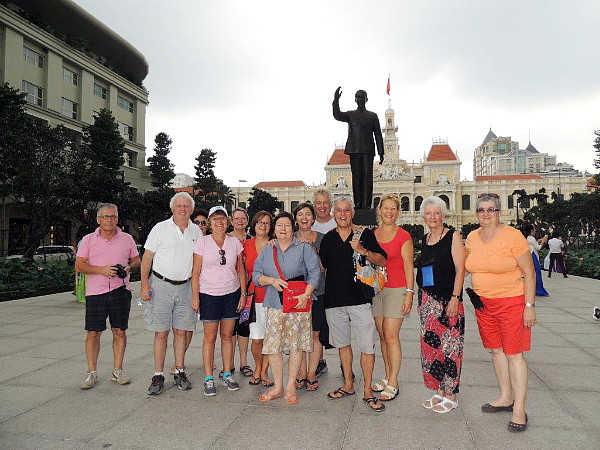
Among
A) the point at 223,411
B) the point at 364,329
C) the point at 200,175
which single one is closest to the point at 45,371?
Result: the point at 223,411

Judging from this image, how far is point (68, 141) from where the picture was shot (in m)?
18.0

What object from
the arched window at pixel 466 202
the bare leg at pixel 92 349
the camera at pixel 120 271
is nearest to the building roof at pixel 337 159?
the arched window at pixel 466 202

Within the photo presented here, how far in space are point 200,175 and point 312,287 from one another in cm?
4584

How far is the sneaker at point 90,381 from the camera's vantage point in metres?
3.67

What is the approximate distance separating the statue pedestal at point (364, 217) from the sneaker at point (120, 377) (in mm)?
4498

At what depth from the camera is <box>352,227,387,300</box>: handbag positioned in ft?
10.7

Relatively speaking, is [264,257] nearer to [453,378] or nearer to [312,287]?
[312,287]

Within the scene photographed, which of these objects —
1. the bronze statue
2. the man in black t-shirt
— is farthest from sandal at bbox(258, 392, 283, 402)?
the bronze statue

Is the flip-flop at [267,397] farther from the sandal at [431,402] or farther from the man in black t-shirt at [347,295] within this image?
the sandal at [431,402]

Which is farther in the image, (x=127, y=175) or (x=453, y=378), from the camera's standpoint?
(x=127, y=175)

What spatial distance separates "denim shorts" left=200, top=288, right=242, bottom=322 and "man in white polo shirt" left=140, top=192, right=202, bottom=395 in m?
0.21

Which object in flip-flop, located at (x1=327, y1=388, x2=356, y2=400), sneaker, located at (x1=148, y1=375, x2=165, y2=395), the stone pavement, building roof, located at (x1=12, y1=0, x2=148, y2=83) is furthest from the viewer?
building roof, located at (x1=12, y1=0, x2=148, y2=83)

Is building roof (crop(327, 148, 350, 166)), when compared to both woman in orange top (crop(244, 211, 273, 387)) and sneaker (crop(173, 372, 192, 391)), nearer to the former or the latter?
woman in orange top (crop(244, 211, 273, 387))

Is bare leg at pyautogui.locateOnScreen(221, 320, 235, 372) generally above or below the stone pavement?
above
